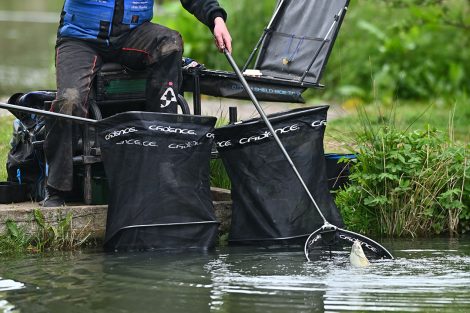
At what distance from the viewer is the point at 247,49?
49.1 ft

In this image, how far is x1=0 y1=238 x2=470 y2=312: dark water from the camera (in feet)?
18.5

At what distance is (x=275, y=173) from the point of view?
23.7 ft

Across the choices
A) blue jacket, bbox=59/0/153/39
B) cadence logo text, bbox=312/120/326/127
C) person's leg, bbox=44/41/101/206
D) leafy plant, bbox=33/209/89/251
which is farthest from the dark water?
blue jacket, bbox=59/0/153/39

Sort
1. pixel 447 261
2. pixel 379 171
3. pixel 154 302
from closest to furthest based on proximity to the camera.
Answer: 1. pixel 154 302
2. pixel 447 261
3. pixel 379 171

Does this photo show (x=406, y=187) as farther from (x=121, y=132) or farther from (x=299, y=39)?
(x=121, y=132)

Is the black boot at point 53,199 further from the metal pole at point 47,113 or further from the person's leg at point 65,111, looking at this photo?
the metal pole at point 47,113

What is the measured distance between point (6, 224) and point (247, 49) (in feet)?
27.3

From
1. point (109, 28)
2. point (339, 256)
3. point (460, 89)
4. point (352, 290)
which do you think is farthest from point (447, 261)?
point (460, 89)

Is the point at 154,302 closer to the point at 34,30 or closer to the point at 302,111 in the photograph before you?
the point at 302,111

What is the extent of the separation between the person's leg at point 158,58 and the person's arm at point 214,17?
0.25 m

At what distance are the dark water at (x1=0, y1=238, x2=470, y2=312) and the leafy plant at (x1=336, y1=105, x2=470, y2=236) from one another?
470 millimetres

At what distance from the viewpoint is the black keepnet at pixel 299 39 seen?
7.89m

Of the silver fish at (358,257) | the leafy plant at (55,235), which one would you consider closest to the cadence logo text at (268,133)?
the silver fish at (358,257)

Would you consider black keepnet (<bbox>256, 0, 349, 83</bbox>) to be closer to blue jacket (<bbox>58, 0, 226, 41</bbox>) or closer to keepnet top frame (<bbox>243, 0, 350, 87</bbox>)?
keepnet top frame (<bbox>243, 0, 350, 87</bbox>)
